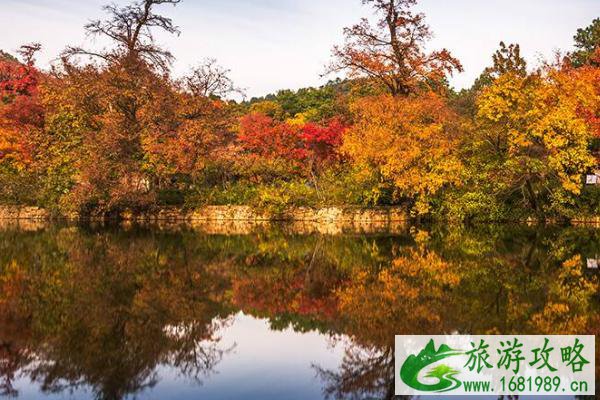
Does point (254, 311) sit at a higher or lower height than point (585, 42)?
lower

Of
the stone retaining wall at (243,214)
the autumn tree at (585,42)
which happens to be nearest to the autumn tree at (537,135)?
the stone retaining wall at (243,214)

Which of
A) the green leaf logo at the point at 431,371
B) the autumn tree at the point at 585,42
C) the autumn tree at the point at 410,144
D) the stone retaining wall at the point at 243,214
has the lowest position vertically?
the green leaf logo at the point at 431,371

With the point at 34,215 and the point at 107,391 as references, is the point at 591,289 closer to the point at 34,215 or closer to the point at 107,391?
the point at 107,391

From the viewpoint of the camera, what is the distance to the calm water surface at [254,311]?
5.64 m

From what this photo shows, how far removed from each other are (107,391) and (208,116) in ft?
79.2

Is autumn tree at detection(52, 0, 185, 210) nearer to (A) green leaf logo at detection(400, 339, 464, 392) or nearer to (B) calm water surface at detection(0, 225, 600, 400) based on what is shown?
(B) calm water surface at detection(0, 225, 600, 400)

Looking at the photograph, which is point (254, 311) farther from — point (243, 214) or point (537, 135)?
point (243, 214)

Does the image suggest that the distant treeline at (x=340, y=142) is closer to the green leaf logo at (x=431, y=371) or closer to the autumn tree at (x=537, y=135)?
the autumn tree at (x=537, y=135)

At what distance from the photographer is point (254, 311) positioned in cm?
860

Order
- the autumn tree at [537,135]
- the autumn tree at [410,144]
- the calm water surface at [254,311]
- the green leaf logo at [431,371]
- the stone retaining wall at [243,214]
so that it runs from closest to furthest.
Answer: the green leaf logo at [431,371] < the calm water surface at [254,311] < the autumn tree at [537,135] < the autumn tree at [410,144] < the stone retaining wall at [243,214]

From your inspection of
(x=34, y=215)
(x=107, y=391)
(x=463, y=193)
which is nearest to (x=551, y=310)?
(x=107, y=391)

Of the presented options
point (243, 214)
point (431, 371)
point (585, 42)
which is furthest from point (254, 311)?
point (585, 42)

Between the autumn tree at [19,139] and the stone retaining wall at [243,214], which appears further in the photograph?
the autumn tree at [19,139]

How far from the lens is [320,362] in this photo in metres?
6.23
